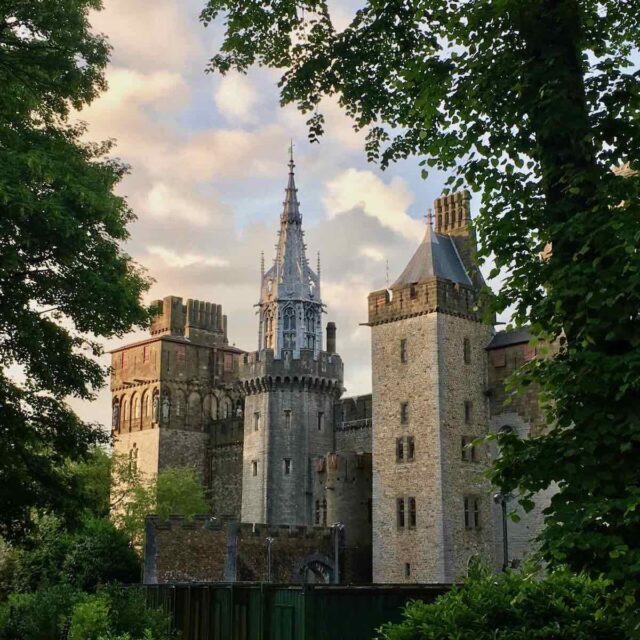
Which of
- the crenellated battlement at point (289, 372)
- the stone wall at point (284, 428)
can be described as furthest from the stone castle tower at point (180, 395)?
the crenellated battlement at point (289, 372)

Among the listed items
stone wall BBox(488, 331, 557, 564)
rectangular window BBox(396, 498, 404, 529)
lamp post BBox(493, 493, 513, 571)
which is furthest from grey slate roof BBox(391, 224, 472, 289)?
lamp post BBox(493, 493, 513, 571)

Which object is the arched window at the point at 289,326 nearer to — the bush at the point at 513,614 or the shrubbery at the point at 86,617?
the shrubbery at the point at 86,617

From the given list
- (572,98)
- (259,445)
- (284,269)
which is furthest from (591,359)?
(284,269)

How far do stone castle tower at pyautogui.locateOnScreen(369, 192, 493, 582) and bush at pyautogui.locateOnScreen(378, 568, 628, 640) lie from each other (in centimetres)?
3105

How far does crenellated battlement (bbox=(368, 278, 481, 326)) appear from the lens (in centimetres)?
4797

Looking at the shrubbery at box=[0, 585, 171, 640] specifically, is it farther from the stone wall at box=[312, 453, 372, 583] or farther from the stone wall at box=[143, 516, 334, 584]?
the stone wall at box=[312, 453, 372, 583]

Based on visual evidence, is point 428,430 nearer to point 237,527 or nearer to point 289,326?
point 237,527

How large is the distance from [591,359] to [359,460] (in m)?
41.3

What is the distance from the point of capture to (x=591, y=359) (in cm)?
1152

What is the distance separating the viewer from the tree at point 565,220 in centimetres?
1144

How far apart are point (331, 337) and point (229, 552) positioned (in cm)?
2278

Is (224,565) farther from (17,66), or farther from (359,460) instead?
(17,66)

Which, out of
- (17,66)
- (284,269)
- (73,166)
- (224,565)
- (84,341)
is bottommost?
(224,565)

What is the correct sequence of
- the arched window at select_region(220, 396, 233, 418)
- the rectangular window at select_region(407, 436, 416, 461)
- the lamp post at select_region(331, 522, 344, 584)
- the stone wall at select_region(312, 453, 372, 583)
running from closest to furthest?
the rectangular window at select_region(407, 436, 416, 461), the lamp post at select_region(331, 522, 344, 584), the stone wall at select_region(312, 453, 372, 583), the arched window at select_region(220, 396, 233, 418)
